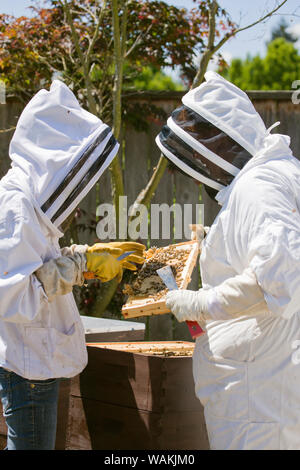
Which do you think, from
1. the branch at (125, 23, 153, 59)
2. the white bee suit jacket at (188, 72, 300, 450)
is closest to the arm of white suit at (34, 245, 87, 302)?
the white bee suit jacket at (188, 72, 300, 450)

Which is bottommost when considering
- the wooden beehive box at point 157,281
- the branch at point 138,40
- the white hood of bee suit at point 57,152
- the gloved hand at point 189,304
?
the wooden beehive box at point 157,281

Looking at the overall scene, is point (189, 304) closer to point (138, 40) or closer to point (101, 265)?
point (101, 265)

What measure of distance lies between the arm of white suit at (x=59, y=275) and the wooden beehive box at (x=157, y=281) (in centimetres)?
43

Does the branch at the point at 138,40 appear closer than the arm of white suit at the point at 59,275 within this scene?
No

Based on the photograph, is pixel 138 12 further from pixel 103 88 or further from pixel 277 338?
pixel 277 338

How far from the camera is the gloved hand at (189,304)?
2.43 m

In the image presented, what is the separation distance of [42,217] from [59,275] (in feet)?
0.88

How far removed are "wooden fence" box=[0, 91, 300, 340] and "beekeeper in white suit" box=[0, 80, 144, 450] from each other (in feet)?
9.31

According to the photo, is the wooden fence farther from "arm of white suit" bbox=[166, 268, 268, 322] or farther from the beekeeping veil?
"arm of white suit" bbox=[166, 268, 268, 322]

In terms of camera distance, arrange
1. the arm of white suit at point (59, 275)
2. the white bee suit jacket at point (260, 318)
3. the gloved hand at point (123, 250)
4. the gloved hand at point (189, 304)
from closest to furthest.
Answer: the white bee suit jacket at point (260, 318), the gloved hand at point (189, 304), the arm of white suit at point (59, 275), the gloved hand at point (123, 250)

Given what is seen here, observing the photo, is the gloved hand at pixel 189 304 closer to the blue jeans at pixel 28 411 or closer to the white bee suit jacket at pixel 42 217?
the white bee suit jacket at pixel 42 217

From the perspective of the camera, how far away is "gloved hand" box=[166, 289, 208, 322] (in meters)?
2.43

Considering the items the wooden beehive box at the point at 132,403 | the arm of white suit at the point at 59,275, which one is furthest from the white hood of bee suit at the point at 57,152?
the wooden beehive box at the point at 132,403
